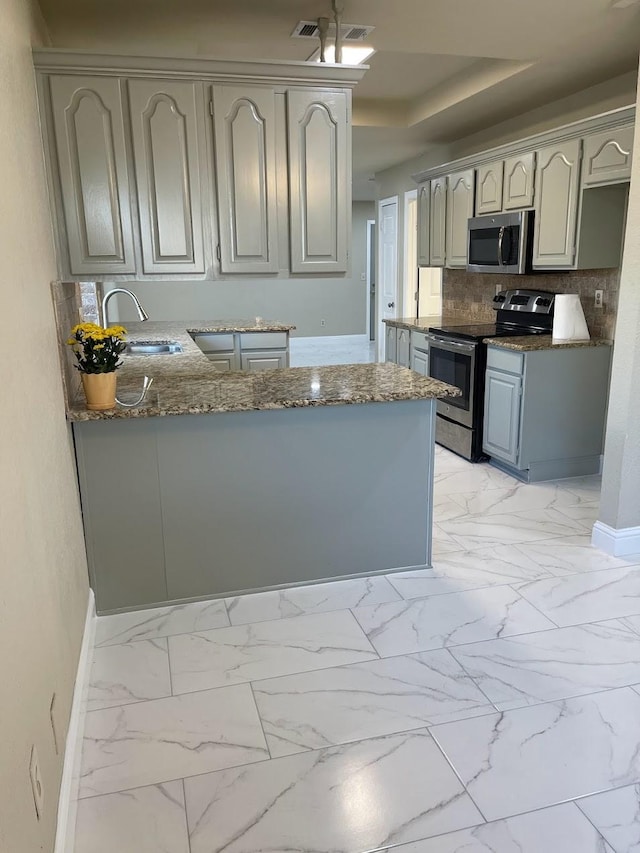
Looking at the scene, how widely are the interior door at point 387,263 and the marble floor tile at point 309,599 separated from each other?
5.21 meters

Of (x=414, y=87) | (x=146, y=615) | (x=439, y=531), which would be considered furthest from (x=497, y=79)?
(x=146, y=615)

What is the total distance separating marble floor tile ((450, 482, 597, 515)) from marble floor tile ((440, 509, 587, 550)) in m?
0.08

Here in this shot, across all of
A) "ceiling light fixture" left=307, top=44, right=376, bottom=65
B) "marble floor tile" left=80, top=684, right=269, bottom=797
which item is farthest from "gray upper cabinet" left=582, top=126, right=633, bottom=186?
"marble floor tile" left=80, top=684, right=269, bottom=797

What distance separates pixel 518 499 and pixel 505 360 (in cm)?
92

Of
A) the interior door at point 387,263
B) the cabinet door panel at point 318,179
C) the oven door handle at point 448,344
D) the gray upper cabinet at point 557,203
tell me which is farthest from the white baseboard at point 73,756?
the interior door at point 387,263

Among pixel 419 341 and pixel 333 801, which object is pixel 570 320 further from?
pixel 333 801

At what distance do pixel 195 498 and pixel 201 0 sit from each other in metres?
2.11

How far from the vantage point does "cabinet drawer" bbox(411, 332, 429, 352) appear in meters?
5.19

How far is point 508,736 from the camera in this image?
6.43 ft

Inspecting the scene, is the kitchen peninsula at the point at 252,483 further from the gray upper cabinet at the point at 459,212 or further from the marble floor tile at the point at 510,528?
the gray upper cabinet at the point at 459,212

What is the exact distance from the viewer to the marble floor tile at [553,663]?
7.11 ft

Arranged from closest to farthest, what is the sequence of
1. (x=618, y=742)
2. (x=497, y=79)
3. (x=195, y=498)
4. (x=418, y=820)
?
(x=418, y=820) → (x=618, y=742) → (x=195, y=498) → (x=497, y=79)

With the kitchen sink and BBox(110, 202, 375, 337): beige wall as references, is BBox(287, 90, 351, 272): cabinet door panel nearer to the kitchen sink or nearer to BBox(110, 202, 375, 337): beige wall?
the kitchen sink

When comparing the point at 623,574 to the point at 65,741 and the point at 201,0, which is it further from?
the point at 201,0
